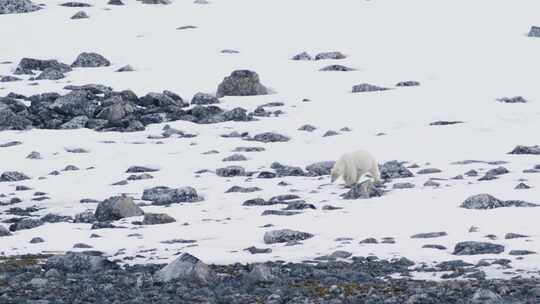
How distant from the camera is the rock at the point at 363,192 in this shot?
17734 millimetres

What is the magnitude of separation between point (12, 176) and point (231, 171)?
4482mm

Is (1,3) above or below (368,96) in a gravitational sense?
above

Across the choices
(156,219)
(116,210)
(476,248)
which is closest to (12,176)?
(116,210)

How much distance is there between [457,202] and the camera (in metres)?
16.4

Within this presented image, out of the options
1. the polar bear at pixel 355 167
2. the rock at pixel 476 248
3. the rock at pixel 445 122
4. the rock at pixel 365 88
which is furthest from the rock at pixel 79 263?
the rock at pixel 365 88

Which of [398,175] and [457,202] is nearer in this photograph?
[457,202]

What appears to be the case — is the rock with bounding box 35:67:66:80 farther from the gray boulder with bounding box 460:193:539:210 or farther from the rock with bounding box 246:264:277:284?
the rock with bounding box 246:264:277:284

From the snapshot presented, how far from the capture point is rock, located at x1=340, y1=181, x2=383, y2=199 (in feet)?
58.2

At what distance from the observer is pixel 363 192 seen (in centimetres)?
1778

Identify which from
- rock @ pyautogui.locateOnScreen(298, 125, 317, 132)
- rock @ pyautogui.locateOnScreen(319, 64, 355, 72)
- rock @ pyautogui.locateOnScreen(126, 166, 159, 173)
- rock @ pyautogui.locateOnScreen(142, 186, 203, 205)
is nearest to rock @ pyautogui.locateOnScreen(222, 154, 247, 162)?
A: rock @ pyautogui.locateOnScreen(126, 166, 159, 173)

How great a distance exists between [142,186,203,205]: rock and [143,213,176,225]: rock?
5.71 ft

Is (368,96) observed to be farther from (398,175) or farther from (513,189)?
(513,189)

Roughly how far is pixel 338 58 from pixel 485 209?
71.2 ft

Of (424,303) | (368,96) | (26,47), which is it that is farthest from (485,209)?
(26,47)
